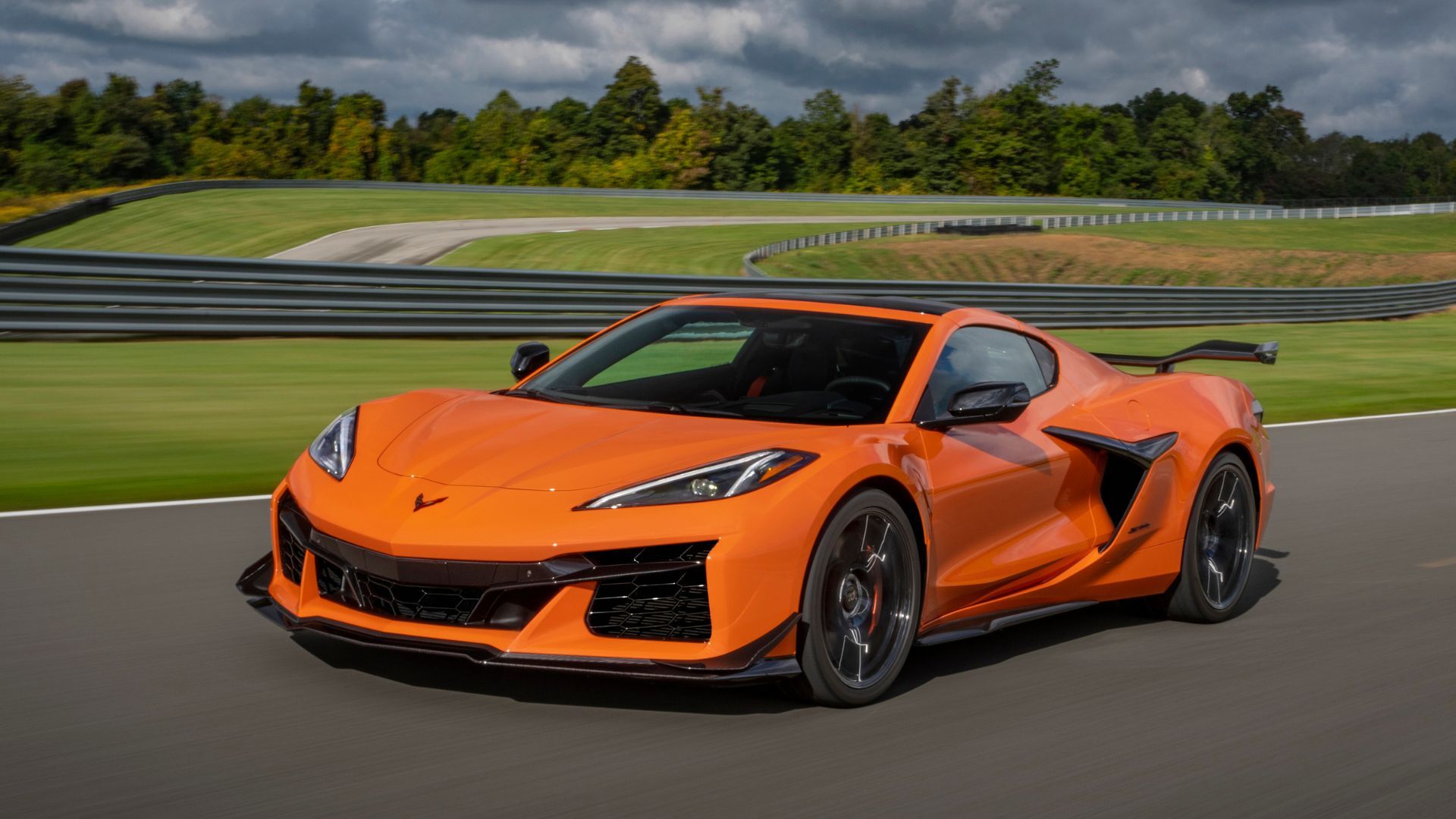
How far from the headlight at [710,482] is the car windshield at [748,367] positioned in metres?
0.56

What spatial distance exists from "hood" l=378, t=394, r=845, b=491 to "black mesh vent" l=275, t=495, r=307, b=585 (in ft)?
1.03

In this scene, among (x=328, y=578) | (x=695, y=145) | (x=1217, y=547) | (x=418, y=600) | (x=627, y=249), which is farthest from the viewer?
(x=695, y=145)

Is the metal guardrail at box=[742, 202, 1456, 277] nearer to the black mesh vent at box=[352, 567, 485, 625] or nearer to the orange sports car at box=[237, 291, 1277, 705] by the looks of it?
the orange sports car at box=[237, 291, 1277, 705]

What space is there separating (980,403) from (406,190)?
63385mm

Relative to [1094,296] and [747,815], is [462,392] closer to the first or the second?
[747,815]

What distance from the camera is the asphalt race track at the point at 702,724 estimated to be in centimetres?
388

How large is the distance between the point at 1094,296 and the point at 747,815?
22805 millimetres

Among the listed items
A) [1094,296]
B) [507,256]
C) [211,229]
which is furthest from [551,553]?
[211,229]

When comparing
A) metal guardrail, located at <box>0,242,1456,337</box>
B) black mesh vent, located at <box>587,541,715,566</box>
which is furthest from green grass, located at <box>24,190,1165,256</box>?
black mesh vent, located at <box>587,541,715,566</box>

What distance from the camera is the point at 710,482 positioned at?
4.47 metres

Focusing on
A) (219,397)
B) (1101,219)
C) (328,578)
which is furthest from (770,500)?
(1101,219)

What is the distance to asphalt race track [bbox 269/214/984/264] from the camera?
38156 millimetres

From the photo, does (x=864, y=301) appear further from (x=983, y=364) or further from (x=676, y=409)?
(x=676, y=409)

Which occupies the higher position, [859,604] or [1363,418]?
[859,604]
